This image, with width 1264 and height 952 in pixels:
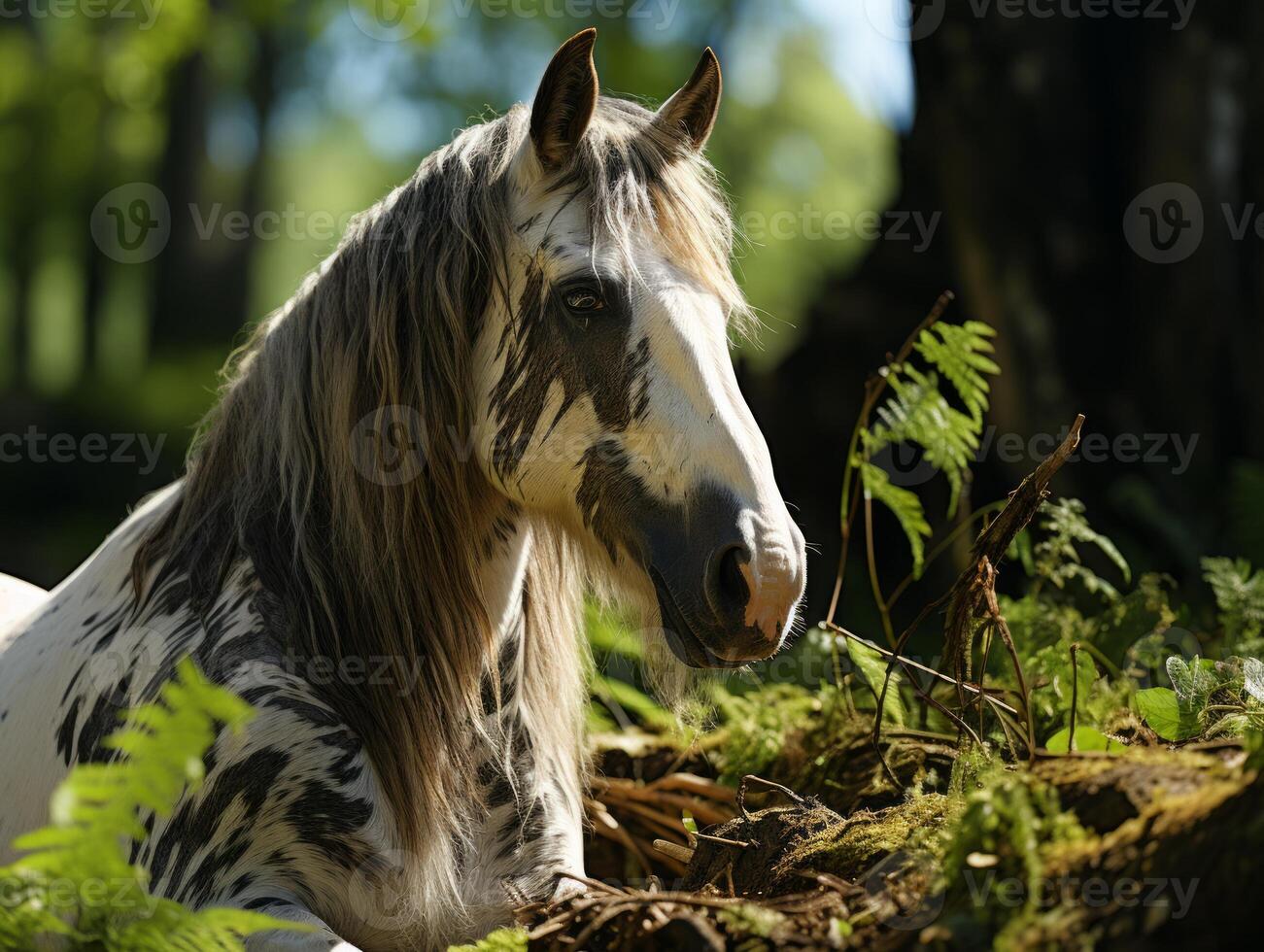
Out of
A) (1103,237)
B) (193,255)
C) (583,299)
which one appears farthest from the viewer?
(193,255)

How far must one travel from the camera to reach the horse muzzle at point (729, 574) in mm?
2162

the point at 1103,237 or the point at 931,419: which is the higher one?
the point at 1103,237

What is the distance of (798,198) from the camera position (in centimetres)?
2034

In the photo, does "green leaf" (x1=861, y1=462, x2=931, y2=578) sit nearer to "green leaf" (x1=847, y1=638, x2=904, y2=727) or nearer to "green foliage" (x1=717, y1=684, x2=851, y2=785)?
"green leaf" (x1=847, y1=638, x2=904, y2=727)

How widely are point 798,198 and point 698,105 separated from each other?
59.5 ft

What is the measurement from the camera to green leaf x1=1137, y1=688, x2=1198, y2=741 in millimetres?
2320

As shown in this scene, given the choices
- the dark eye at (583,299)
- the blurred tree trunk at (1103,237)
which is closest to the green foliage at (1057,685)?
the dark eye at (583,299)

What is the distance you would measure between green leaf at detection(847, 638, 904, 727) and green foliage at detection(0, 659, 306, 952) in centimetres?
152

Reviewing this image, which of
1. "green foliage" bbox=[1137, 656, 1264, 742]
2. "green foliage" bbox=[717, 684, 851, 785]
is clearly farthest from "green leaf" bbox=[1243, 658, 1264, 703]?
"green foliage" bbox=[717, 684, 851, 785]

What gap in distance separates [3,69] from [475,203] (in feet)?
56.6

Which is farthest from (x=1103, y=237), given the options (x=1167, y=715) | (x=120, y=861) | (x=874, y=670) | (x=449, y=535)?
(x=120, y=861)

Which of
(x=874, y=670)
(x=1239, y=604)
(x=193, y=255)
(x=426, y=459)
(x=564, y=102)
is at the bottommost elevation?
(x=1239, y=604)

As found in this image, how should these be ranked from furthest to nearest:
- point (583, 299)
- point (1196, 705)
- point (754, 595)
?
point (583, 299)
point (1196, 705)
point (754, 595)

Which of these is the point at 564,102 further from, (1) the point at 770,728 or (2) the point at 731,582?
(1) the point at 770,728
